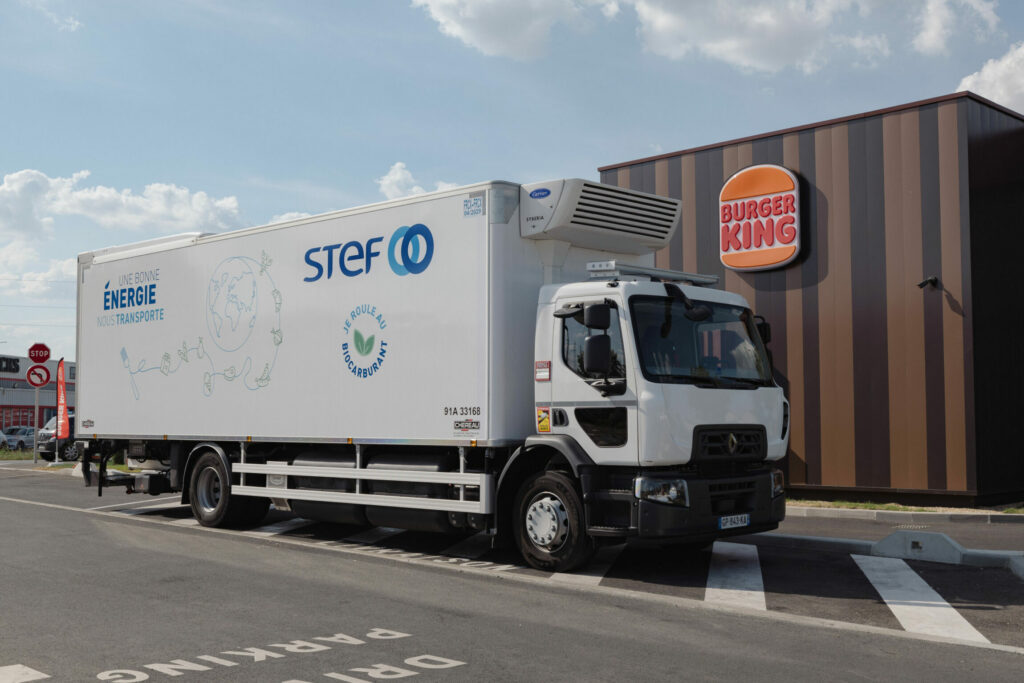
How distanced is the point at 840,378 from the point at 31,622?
12.4m

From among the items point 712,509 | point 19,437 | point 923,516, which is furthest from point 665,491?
point 19,437

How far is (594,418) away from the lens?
877 cm

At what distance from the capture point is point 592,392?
877 centimetres

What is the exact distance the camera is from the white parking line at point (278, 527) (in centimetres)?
1230

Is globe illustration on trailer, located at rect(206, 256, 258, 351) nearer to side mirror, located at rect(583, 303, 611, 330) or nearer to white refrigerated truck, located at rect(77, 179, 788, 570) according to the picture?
white refrigerated truck, located at rect(77, 179, 788, 570)

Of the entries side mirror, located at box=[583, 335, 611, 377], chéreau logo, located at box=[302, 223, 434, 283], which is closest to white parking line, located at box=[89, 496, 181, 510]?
chéreau logo, located at box=[302, 223, 434, 283]

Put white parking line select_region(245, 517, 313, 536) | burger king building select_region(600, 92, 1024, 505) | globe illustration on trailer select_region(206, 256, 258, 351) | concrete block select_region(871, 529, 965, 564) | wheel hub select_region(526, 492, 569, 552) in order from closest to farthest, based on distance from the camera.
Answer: wheel hub select_region(526, 492, 569, 552) < concrete block select_region(871, 529, 965, 564) < globe illustration on trailer select_region(206, 256, 258, 351) < white parking line select_region(245, 517, 313, 536) < burger king building select_region(600, 92, 1024, 505)

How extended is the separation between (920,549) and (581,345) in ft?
13.2

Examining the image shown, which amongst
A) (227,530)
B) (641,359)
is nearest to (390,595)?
(641,359)

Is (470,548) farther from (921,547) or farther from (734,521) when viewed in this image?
(921,547)

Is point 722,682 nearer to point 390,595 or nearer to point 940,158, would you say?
point 390,595

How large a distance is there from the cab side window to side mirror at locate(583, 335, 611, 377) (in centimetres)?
17

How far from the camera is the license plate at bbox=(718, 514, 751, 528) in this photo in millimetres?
8680

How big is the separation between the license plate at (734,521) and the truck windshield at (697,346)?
1.19 m
